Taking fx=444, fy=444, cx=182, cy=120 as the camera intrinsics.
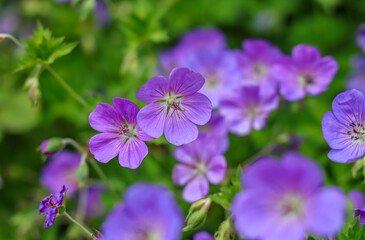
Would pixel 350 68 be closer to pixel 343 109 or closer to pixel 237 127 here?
pixel 237 127

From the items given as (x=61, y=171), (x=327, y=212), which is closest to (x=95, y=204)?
(x=61, y=171)

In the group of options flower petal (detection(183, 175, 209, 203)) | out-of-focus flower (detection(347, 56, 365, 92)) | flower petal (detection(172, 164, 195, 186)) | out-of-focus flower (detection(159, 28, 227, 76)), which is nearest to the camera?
flower petal (detection(183, 175, 209, 203))

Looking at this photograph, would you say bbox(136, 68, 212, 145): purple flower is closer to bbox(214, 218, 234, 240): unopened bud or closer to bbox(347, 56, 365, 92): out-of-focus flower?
bbox(214, 218, 234, 240): unopened bud

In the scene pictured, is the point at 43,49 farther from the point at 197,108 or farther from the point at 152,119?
the point at 197,108

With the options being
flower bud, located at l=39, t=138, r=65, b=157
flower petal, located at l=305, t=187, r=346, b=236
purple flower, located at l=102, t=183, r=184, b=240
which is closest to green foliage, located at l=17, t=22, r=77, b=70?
flower bud, located at l=39, t=138, r=65, b=157

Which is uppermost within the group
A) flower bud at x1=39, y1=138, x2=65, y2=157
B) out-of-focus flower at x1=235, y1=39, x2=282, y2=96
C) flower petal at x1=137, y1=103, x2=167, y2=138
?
out-of-focus flower at x1=235, y1=39, x2=282, y2=96
